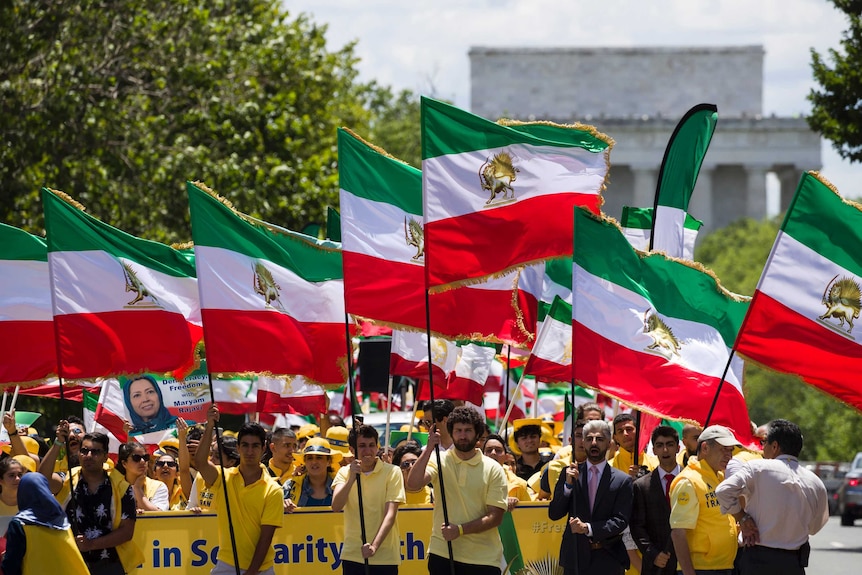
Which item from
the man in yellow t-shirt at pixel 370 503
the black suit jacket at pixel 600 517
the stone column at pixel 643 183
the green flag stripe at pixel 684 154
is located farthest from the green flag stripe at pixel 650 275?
the stone column at pixel 643 183

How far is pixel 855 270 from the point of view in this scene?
1115 centimetres

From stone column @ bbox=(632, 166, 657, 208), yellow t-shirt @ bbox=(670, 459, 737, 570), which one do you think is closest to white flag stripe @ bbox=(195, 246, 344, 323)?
yellow t-shirt @ bbox=(670, 459, 737, 570)

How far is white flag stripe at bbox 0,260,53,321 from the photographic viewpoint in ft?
46.3

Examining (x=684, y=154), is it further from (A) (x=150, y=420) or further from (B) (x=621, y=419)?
(A) (x=150, y=420)

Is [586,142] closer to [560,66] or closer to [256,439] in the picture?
[256,439]

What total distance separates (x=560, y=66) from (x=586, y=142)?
82515 mm

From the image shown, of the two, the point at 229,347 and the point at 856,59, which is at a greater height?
the point at 856,59

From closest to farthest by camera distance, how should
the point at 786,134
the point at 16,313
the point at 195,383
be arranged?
1. the point at 16,313
2. the point at 195,383
3. the point at 786,134

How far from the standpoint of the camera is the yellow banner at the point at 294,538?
13.2 meters

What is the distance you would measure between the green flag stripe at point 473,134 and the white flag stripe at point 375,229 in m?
0.88

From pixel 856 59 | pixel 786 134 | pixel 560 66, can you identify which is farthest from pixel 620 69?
pixel 856 59

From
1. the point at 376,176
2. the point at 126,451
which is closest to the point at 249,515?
the point at 376,176

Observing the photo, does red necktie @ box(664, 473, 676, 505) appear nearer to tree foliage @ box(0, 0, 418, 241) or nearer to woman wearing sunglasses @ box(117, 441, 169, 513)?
woman wearing sunglasses @ box(117, 441, 169, 513)

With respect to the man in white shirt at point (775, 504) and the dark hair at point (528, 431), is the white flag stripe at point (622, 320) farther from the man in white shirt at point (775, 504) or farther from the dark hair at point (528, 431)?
the dark hair at point (528, 431)
